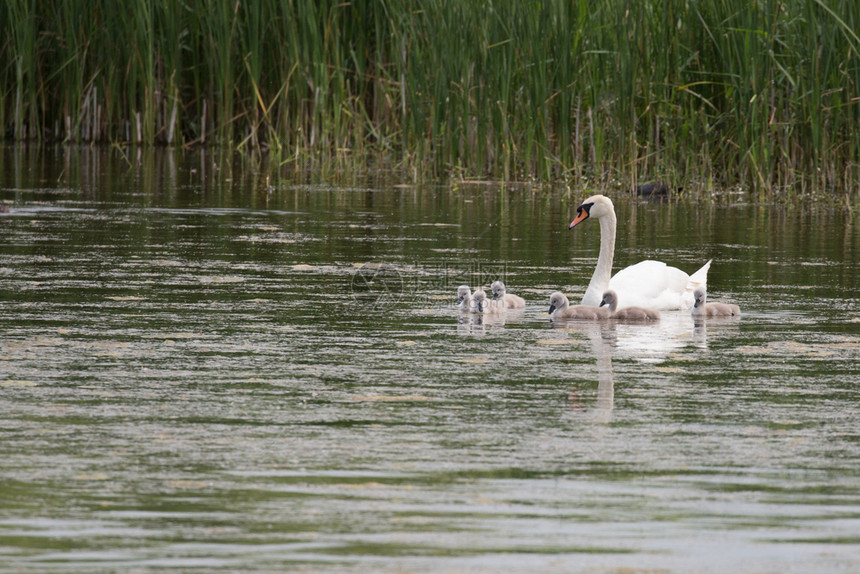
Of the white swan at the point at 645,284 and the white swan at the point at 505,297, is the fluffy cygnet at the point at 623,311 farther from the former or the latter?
the white swan at the point at 505,297

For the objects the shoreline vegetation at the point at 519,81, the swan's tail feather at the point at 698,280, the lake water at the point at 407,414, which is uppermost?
the shoreline vegetation at the point at 519,81

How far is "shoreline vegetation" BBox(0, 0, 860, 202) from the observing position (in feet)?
54.6

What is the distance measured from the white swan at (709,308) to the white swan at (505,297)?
1052 mm

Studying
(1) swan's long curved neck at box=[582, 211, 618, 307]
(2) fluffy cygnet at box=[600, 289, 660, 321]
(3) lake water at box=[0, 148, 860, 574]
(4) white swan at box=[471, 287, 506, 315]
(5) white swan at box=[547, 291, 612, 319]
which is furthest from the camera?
(1) swan's long curved neck at box=[582, 211, 618, 307]

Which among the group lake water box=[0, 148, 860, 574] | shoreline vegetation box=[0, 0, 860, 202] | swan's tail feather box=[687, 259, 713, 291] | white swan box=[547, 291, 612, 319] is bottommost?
lake water box=[0, 148, 860, 574]

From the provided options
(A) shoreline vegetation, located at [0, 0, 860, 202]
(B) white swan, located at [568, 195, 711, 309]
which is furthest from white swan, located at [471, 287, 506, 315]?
(A) shoreline vegetation, located at [0, 0, 860, 202]

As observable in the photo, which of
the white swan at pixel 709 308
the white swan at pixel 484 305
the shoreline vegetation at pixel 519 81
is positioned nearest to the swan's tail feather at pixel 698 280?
the white swan at pixel 709 308

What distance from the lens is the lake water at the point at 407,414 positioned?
15.1 ft

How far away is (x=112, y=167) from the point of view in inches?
862

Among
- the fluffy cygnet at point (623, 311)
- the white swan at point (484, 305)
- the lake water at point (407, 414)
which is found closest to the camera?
→ the lake water at point (407, 414)

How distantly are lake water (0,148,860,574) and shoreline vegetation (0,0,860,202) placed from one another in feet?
12.5

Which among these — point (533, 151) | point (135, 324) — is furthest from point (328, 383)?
point (533, 151)

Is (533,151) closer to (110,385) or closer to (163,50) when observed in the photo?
(163,50)

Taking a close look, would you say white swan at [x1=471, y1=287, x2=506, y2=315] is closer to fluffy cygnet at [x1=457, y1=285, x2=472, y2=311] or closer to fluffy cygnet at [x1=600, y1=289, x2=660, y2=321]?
Result: fluffy cygnet at [x1=457, y1=285, x2=472, y2=311]
